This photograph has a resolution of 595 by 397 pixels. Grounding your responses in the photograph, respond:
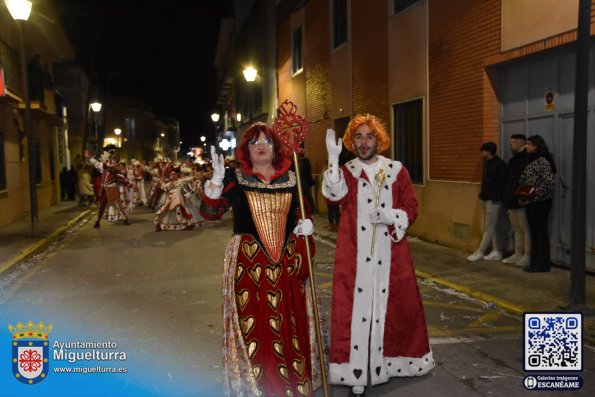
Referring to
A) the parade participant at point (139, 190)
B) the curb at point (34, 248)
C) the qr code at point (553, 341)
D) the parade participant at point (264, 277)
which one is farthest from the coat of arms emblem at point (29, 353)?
the parade participant at point (139, 190)

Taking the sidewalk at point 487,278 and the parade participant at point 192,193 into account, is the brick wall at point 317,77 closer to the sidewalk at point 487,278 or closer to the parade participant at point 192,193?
the parade participant at point 192,193

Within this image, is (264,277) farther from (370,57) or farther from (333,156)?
(370,57)

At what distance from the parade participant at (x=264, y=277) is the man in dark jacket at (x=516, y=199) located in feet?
17.2

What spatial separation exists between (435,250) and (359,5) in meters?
6.85

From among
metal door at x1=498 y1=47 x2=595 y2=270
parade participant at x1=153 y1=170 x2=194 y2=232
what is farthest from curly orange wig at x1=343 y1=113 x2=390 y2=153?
parade participant at x1=153 y1=170 x2=194 y2=232

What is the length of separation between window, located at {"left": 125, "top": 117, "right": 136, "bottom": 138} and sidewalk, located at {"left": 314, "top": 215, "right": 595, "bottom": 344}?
68.0 meters

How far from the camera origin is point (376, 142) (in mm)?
4086

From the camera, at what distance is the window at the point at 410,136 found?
11594 mm

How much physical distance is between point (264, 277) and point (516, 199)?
5.54 meters

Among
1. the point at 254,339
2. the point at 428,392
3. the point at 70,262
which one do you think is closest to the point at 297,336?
the point at 254,339

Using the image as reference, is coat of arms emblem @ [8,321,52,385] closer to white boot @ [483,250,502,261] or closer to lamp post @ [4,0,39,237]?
white boot @ [483,250,502,261]

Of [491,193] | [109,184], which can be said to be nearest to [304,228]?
[491,193]

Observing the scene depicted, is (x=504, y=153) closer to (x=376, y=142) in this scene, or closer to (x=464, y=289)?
(x=464, y=289)

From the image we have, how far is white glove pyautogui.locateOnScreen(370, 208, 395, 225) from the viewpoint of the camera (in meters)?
3.86
